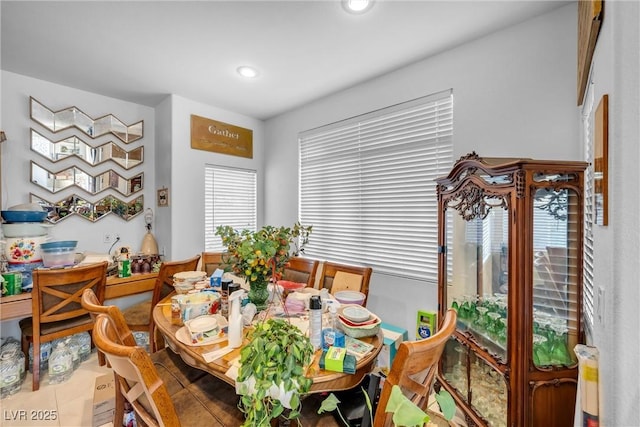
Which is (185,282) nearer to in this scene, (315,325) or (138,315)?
(138,315)

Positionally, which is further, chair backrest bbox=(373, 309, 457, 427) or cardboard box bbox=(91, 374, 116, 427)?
cardboard box bbox=(91, 374, 116, 427)

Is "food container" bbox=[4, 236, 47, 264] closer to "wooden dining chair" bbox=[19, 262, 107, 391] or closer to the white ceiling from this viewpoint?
"wooden dining chair" bbox=[19, 262, 107, 391]

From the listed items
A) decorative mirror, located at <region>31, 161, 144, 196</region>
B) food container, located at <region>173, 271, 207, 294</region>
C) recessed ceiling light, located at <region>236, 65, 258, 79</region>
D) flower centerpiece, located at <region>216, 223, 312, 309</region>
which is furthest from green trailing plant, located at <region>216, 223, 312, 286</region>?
decorative mirror, located at <region>31, 161, 144, 196</region>

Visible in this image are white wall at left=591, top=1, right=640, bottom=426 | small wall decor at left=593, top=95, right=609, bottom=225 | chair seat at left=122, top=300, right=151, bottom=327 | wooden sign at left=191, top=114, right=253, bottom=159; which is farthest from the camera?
wooden sign at left=191, top=114, right=253, bottom=159

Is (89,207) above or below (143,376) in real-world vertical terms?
above

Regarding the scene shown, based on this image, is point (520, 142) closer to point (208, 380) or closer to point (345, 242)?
point (345, 242)

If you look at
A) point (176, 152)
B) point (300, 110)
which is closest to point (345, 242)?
point (300, 110)

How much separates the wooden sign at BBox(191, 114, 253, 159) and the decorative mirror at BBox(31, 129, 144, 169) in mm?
754

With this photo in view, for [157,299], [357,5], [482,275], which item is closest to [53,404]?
[157,299]

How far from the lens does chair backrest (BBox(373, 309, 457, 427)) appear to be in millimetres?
912

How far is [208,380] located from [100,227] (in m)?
2.65

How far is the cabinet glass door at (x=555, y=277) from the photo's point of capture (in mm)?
1376

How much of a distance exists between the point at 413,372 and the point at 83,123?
3895 millimetres

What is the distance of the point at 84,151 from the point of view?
2.95 metres
